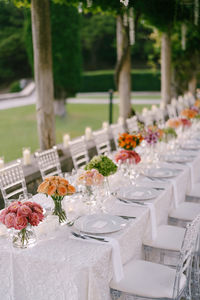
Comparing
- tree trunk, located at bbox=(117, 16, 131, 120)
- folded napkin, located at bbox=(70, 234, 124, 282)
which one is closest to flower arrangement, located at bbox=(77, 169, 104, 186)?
folded napkin, located at bbox=(70, 234, 124, 282)

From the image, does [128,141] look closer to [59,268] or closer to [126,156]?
[126,156]

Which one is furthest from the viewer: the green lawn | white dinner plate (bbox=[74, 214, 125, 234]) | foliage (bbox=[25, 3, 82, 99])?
foliage (bbox=[25, 3, 82, 99])

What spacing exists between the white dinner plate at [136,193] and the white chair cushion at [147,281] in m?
0.59

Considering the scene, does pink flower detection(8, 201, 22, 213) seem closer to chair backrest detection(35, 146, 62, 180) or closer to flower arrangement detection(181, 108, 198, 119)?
chair backrest detection(35, 146, 62, 180)

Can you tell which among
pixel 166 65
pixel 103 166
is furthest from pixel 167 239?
pixel 166 65

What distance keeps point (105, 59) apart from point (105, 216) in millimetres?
32704

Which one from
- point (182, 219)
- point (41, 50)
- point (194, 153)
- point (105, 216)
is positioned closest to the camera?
point (105, 216)

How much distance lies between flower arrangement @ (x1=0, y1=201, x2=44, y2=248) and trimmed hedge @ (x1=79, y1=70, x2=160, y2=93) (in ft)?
83.4

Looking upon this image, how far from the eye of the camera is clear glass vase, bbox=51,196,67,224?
2.85 metres

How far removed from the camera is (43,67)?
18.1 ft

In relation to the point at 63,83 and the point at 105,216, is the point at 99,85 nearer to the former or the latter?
the point at 63,83

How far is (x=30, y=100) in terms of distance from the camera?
2138 cm

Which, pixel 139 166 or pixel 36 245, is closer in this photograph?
pixel 36 245

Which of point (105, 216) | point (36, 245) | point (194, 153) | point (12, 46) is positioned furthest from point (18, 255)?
point (12, 46)
